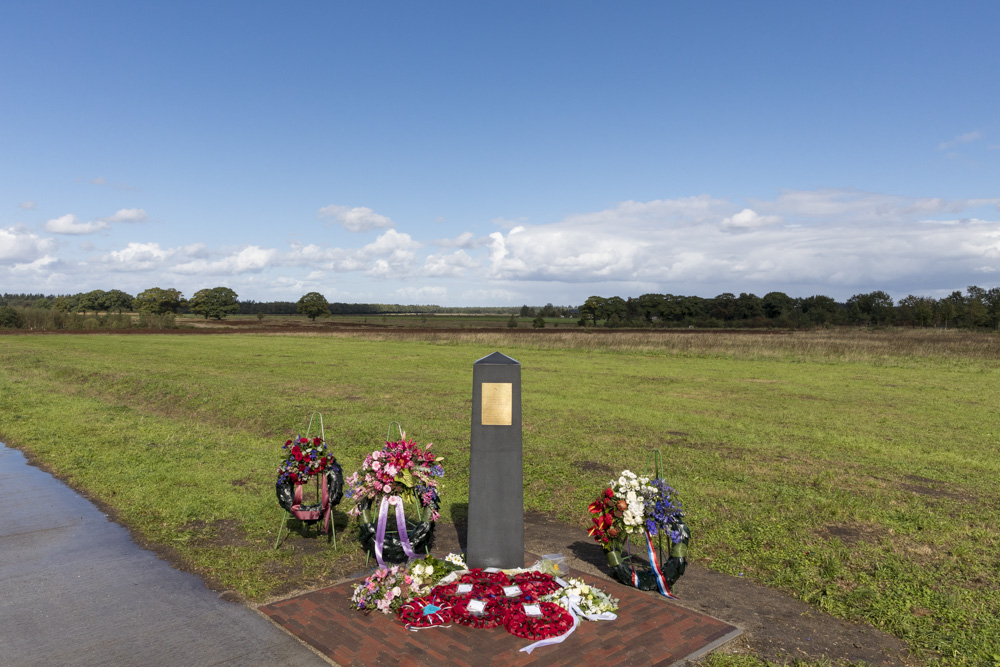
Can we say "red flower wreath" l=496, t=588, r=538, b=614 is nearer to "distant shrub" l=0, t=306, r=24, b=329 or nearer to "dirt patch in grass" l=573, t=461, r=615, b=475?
"dirt patch in grass" l=573, t=461, r=615, b=475

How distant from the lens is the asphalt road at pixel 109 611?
14.8 feet

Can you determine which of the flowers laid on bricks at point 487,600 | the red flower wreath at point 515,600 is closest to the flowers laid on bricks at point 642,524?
the flowers laid on bricks at point 487,600

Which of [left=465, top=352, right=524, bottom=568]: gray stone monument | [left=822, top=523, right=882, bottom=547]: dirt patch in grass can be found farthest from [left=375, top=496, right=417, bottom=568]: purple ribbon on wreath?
[left=822, top=523, right=882, bottom=547]: dirt patch in grass

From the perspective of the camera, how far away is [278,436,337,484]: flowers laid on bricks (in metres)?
6.62

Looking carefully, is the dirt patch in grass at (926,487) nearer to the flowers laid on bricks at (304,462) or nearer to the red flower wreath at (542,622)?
the red flower wreath at (542,622)

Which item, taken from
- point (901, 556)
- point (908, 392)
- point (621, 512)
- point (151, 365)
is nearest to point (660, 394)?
point (908, 392)

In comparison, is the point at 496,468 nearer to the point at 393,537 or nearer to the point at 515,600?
the point at 515,600

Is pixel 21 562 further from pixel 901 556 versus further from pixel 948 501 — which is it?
pixel 948 501

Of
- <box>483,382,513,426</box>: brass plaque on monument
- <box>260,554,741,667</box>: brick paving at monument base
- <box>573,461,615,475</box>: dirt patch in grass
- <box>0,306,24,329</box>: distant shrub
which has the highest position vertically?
<box>0,306,24,329</box>: distant shrub

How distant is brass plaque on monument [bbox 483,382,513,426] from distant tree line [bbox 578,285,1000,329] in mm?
79986

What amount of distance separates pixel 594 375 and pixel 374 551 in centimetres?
1981

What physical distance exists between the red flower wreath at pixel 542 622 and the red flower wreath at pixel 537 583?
239mm

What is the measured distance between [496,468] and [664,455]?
6515mm

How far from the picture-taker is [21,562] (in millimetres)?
6305
